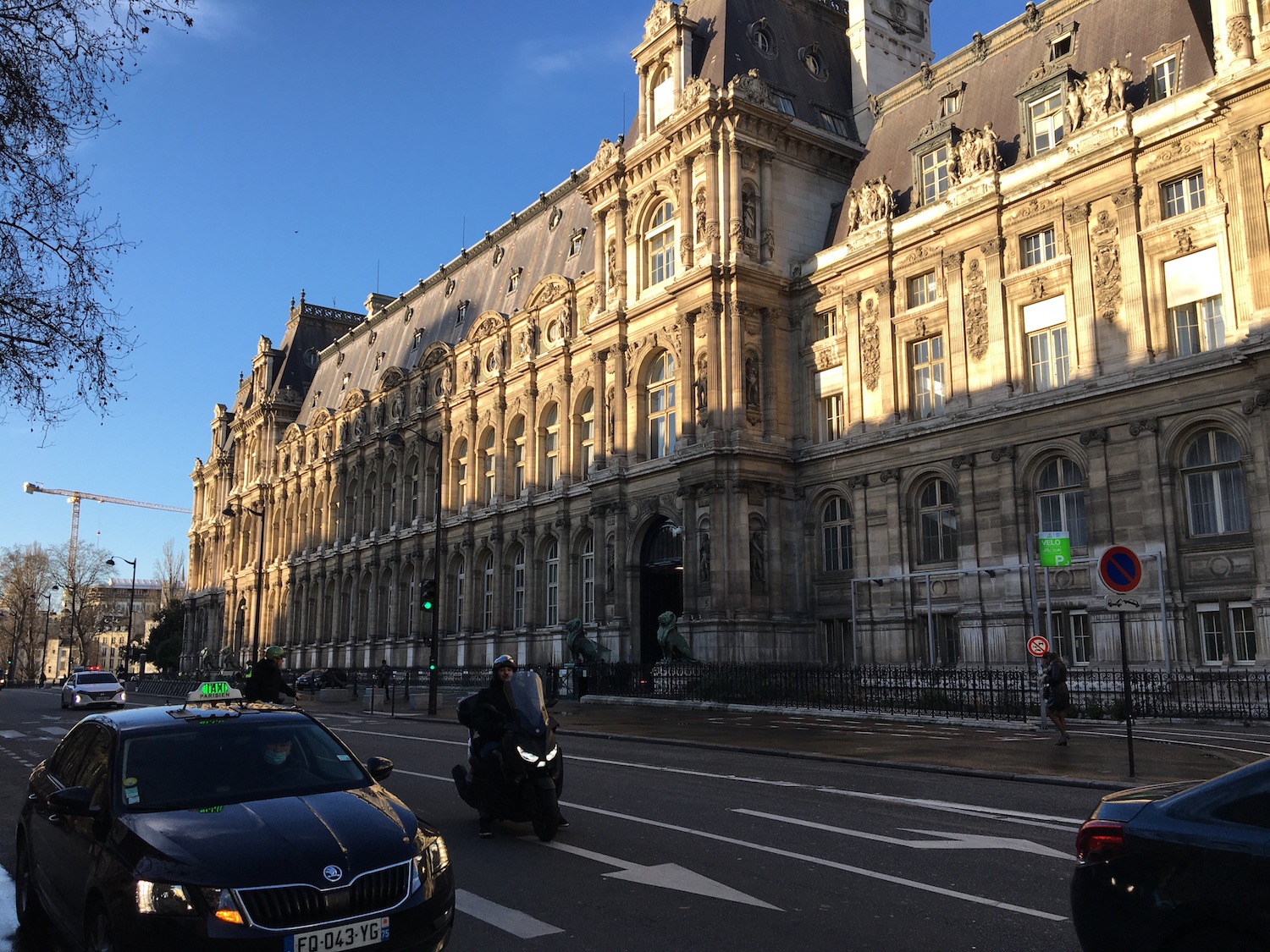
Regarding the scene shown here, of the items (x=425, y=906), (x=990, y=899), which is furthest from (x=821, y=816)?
(x=425, y=906)

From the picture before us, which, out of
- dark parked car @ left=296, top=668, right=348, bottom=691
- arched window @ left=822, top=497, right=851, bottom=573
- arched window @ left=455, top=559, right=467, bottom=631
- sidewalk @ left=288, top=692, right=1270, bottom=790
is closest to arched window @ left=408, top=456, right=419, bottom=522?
arched window @ left=455, top=559, right=467, bottom=631

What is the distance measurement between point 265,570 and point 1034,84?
7142cm

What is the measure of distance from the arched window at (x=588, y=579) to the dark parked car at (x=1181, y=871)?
137 ft

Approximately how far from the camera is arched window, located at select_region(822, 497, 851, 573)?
3853 centimetres

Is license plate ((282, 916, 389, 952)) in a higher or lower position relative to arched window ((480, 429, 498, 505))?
lower

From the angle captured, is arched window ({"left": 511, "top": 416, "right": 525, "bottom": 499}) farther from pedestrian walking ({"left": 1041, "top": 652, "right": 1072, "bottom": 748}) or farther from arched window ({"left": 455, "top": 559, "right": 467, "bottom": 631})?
pedestrian walking ({"left": 1041, "top": 652, "right": 1072, "bottom": 748})

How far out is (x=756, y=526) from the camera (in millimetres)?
38875

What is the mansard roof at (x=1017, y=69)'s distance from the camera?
104 ft

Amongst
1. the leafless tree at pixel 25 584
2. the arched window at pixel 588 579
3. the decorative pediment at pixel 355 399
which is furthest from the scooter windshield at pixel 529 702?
the leafless tree at pixel 25 584

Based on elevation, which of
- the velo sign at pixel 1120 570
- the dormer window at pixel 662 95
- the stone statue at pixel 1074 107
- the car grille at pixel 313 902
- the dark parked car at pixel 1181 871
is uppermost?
the dormer window at pixel 662 95

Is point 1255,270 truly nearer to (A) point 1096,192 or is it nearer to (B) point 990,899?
(A) point 1096,192

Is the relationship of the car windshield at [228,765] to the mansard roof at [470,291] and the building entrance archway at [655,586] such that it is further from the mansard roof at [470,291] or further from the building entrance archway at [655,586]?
the mansard roof at [470,291]

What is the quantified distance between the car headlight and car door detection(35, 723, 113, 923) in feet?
A: 2.33

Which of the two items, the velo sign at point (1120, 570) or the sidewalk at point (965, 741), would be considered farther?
the sidewalk at point (965, 741)
